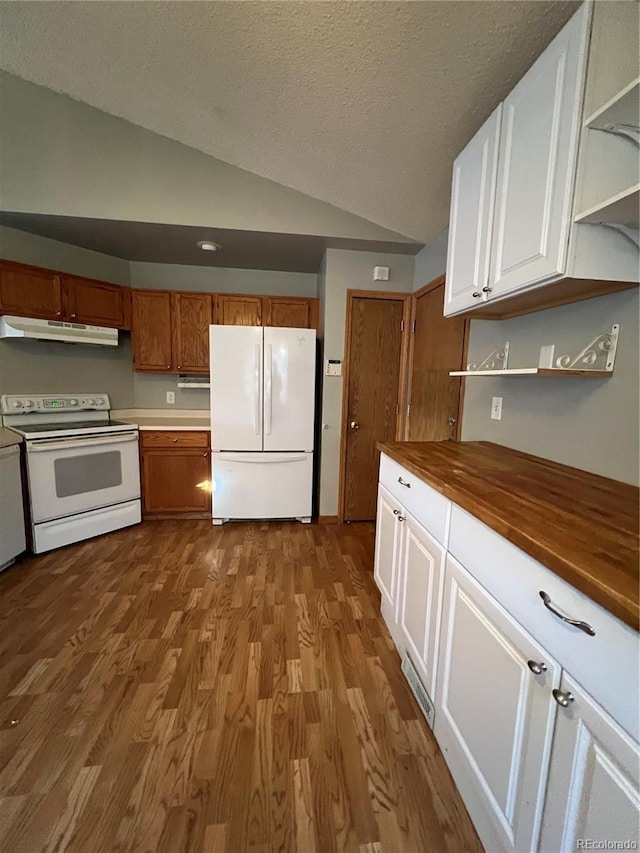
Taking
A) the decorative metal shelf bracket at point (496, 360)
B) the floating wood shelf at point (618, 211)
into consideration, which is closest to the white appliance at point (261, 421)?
the decorative metal shelf bracket at point (496, 360)

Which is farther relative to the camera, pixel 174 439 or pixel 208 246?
pixel 174 439

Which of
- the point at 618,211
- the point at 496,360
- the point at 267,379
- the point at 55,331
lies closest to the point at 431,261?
the point at 496,360

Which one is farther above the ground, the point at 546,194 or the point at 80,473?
the point at 546,194

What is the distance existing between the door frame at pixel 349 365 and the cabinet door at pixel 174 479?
119cm

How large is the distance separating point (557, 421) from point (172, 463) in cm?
280

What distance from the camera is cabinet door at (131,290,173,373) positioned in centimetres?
307

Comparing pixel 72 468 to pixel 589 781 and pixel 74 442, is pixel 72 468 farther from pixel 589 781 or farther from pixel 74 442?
pixel 589 781

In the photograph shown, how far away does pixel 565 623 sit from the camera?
2.17 feet

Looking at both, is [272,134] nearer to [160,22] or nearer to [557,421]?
[160,22]

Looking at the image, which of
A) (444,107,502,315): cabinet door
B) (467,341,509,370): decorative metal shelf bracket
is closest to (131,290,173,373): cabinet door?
(444,107,502,315): cabinet door

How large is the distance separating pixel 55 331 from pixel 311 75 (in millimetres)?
2400

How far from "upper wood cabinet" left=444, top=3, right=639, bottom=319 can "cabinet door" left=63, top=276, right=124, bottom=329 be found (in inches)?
112

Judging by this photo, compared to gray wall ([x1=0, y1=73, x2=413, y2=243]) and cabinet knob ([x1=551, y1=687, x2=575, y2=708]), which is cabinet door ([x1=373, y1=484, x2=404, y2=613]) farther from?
gray wall ([x1=0, y1=73, x2=413, y2=243])

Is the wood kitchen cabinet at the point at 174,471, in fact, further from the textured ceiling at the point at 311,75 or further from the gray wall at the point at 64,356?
the textured ceiling at the point at 311,75
